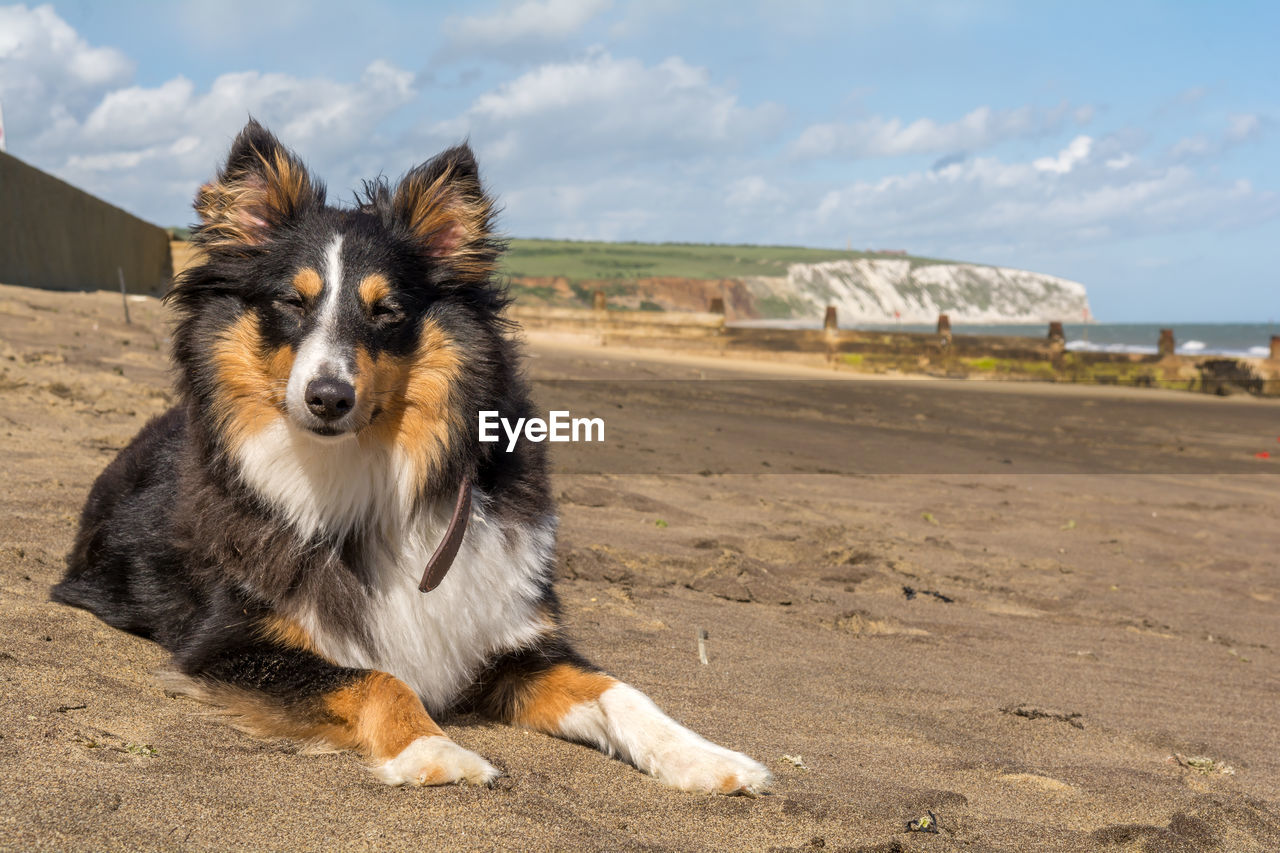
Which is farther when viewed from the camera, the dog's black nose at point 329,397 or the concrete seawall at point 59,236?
the concrete seawall at point 59,236

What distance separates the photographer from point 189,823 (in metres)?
2.51

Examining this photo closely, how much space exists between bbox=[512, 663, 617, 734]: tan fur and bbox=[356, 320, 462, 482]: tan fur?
2.72ft

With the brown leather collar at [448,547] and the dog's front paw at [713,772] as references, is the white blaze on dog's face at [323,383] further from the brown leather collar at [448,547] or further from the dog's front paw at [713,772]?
the dog's front paw at [713,772]

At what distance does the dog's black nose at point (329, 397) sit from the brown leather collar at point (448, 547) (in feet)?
1.78

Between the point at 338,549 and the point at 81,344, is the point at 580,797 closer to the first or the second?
the point at 338,549

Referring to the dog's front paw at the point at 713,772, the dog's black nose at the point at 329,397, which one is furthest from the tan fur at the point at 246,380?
the dog's front paw at the point at 713,772

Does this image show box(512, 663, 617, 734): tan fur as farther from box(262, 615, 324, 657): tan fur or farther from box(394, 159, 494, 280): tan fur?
box(394, 159, 494, 280): tan fur

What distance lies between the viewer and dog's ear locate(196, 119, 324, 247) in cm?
376

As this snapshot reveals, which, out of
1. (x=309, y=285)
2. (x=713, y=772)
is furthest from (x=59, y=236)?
(x=713, y=772)

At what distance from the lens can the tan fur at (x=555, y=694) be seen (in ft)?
11.8

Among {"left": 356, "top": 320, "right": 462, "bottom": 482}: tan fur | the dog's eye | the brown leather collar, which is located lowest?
the brown leather collar

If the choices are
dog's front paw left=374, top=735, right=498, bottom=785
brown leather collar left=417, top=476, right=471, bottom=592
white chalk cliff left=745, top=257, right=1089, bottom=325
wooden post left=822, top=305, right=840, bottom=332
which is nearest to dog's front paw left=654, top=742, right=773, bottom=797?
dog's front paw left=374, top=735, right=498, bottom=785

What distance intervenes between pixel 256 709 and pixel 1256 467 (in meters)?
14.5

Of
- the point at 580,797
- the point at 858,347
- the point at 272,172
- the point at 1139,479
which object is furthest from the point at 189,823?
the point at 858,347
